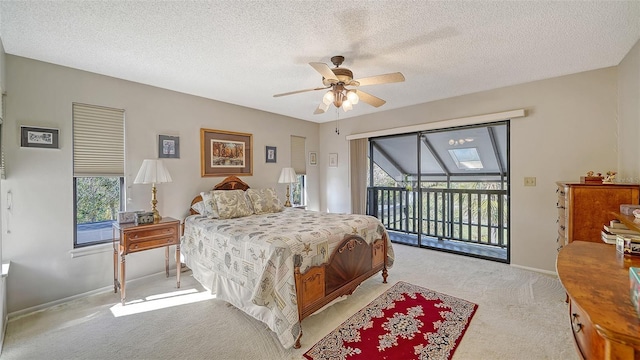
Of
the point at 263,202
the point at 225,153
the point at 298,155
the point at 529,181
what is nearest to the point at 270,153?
the point at 298,155

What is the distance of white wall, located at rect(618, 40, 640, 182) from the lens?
243 cm

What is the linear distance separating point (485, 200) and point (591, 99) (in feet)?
6.41

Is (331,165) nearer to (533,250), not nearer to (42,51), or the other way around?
(533,250)

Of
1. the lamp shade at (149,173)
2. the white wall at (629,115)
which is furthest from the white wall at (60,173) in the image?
the white wall at (629,115)

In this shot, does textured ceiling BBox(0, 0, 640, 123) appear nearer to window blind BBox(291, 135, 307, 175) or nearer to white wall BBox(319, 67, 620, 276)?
white wall BBox(319, 67, 620, 276)

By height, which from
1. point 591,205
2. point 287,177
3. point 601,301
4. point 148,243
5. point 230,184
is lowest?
point 148,243

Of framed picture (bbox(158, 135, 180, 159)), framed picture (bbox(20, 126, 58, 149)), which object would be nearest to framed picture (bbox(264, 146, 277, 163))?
framed picture (bbox(158, 135, 180, 159))

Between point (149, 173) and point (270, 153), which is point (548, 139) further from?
point (149, 173)

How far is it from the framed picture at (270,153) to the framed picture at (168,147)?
4.92 ft

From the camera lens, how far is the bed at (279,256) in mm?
2037

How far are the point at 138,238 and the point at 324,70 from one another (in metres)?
2.57

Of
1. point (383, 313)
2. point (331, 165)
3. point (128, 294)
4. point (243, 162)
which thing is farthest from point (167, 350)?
point (331, 165)

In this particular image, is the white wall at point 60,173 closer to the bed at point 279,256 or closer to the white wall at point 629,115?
the bed at point 279,256

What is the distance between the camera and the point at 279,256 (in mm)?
2049
